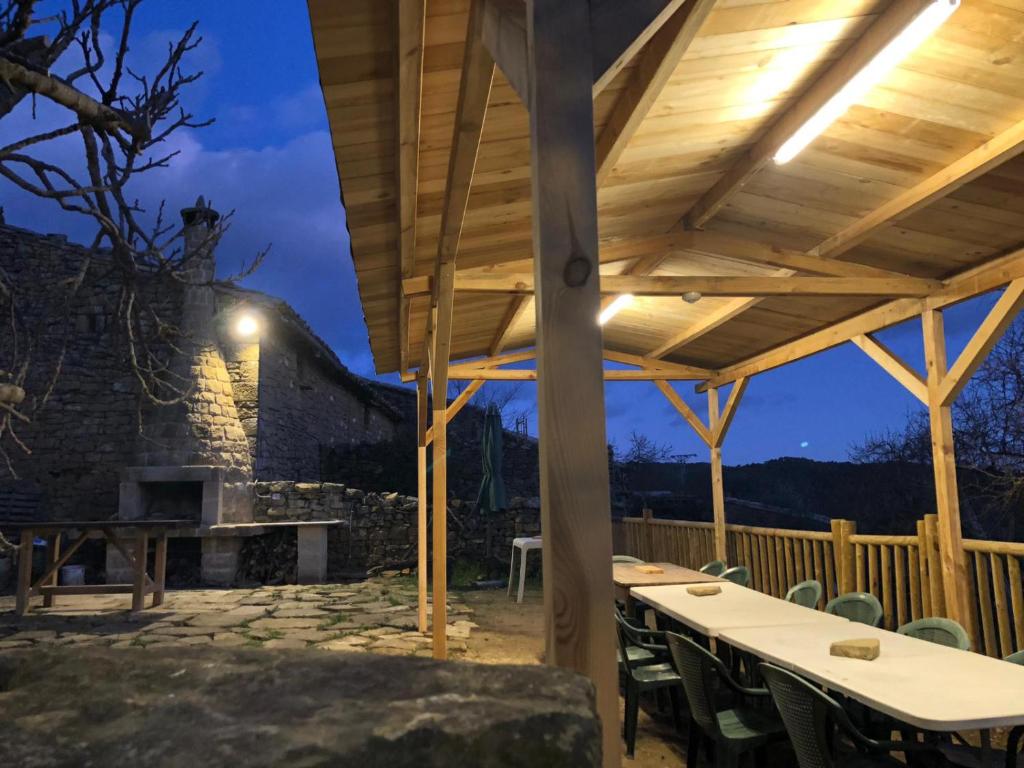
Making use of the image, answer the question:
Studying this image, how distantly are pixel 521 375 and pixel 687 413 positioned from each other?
2.05 metres

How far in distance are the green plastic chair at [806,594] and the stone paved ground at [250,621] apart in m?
2.61

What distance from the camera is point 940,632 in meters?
3.49

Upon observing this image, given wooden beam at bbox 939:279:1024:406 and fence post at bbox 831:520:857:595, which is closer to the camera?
wooden beam at bbox 939:279:1024:406

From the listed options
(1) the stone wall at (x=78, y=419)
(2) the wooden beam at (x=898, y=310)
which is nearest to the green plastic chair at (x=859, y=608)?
(2) the wooden beam at (x=898, y=310)

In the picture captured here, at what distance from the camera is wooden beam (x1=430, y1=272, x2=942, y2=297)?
177 inches

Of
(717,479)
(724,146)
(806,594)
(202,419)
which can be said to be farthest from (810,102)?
(202,419)

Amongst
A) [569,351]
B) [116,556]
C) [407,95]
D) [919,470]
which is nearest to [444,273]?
[407,95]

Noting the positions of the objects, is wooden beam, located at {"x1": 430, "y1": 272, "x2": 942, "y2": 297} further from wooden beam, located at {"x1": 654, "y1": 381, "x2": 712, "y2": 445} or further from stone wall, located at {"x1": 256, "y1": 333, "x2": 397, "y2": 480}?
stone wall, located at {"x1": 256, "y1": 333, "x2": 397, "y2": 480}

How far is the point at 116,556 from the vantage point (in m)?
10.5

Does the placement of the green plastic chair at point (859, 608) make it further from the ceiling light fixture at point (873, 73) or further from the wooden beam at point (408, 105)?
the wooden beam at point (408, 105)

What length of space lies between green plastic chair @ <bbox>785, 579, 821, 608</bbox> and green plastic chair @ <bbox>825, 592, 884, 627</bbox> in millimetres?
461

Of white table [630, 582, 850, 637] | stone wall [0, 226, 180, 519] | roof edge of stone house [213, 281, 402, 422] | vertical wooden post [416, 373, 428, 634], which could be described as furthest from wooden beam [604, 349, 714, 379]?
stone wall [0, 226, 180, 519]

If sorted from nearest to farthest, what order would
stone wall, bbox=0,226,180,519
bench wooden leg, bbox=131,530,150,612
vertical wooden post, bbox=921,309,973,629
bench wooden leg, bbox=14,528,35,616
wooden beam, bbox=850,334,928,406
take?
vertical wooden post, bbox=921,309,973,629 < wooden beam, bbox=850,334,928,406 < bench wooden leg, bbox=14,528,35,616 < bench wooden leg, bbox=131,530,150,612 < stone wall, bbox=0,226,180,519

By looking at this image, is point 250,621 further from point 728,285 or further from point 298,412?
point 298,412
